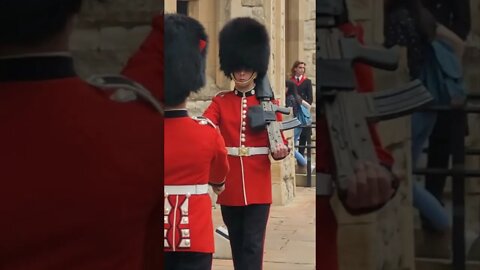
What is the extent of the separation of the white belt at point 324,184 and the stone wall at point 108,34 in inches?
16.2

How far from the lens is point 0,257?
1.34 meters

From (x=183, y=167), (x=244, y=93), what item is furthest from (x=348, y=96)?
(x=244, y=93)

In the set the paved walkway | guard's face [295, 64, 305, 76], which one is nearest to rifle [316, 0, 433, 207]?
the paved walkway

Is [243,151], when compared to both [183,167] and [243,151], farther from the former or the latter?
[183,167]

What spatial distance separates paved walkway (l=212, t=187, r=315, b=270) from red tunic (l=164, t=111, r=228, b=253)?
1240mm

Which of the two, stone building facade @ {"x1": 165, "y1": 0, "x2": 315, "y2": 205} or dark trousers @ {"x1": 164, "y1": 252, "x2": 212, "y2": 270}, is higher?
stone building facade @ {"x1": 165, "y1": 0, "x2": 315, "y2": 205}

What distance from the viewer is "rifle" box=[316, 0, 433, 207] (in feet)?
4.24

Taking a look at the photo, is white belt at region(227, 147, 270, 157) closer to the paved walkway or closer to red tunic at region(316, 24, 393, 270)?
the paved walkway

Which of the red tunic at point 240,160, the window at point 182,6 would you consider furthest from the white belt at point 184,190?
the window at point 182,6

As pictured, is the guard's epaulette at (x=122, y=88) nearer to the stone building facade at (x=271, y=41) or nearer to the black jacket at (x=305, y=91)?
the stone building facade at (x=271, y=41)

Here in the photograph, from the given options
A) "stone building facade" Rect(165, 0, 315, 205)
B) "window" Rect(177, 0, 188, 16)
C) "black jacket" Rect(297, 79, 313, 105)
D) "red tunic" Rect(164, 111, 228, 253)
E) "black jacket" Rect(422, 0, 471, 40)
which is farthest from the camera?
"black jacket" Rect(297, 79, 313, 105)

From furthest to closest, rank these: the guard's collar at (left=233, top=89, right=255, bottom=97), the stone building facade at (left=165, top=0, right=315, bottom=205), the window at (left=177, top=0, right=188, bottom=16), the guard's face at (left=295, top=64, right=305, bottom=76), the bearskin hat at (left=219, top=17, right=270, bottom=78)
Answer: the guard's face at (left=295, top=64, right=305, bottom=76), the window at (left=177, top=0, right=188, bottom=16), the stone building facade at (left=165, top=0, right=315, bottom=205), the bearskin hat at (left=219, top=17, right=270, bottom=78), the guard's collar at (left=233, top=89, right=255, bottom=97)

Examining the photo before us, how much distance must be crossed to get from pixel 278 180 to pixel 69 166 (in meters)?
4.00

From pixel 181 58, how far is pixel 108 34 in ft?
4.67
